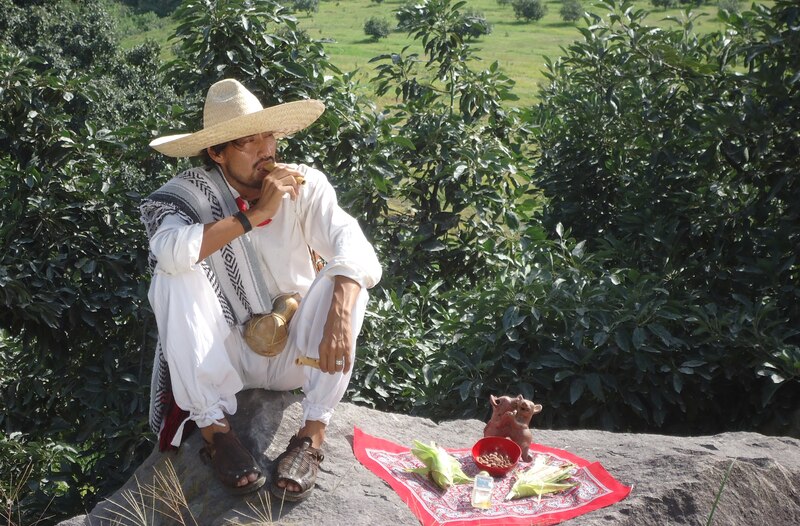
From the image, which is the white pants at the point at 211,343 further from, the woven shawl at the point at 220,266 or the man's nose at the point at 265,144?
the man's nose at the point at 265,144

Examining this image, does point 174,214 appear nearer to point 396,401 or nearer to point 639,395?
point 396,401

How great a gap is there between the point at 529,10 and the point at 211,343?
39637mm

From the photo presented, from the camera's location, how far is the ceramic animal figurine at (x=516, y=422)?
139 inches

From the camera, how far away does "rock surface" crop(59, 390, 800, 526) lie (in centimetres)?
316

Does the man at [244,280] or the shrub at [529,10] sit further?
the shrub at [529,10]

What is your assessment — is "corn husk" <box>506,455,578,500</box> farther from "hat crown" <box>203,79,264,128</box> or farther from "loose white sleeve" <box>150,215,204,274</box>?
"hat crown" <box>203,79,264,128</box>

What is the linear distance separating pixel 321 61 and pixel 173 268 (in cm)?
259

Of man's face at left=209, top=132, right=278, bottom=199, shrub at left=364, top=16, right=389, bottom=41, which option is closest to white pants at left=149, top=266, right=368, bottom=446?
man's face at left=209, top=132, right=278, bottom=199

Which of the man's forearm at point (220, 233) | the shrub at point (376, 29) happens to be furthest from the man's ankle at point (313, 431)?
the shrub at point (376, 29)

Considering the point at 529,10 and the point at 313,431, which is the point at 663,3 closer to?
the point at 529,10

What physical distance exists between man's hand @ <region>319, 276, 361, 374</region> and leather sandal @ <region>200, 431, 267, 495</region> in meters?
0.40

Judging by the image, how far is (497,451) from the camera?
349 centimetres

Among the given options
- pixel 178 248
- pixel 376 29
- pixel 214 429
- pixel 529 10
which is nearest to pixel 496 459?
pixel 214 429

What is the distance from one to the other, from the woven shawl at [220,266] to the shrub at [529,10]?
1531 inches
